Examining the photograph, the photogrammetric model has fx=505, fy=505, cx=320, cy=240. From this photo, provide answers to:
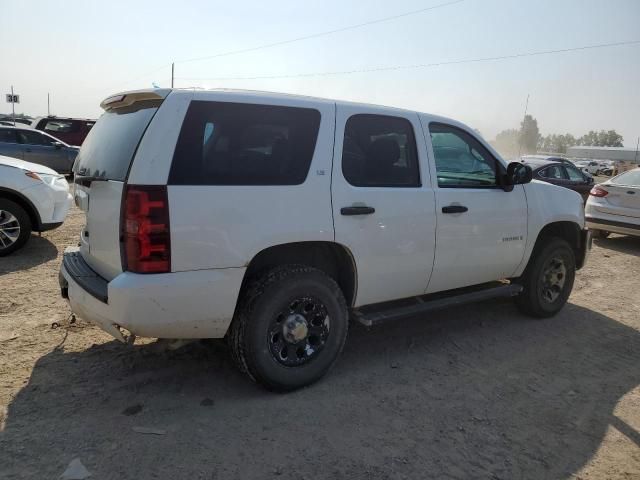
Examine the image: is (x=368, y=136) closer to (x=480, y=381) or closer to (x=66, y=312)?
(x=480, y=381)

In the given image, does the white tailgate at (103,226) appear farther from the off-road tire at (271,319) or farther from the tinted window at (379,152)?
the tinted window at (379,152)

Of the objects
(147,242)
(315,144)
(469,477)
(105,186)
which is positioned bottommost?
(469,477)

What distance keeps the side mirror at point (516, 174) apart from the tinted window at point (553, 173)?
9574 mm

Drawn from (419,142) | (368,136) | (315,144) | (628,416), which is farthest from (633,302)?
(315,144)

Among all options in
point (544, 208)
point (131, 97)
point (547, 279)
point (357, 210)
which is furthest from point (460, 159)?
point (131, 97)

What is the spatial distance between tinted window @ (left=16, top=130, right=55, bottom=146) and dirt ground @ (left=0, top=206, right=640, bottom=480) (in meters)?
10.8

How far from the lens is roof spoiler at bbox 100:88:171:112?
3.03m

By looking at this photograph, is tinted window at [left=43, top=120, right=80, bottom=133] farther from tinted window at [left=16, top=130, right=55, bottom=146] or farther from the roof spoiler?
the roof spoiler

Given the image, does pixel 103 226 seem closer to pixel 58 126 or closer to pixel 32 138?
pixel 32 138

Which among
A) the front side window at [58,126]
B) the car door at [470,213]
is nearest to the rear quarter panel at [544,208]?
the car door at [470,213]

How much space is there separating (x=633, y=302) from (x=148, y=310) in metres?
5.67

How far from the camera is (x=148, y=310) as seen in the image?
283cm

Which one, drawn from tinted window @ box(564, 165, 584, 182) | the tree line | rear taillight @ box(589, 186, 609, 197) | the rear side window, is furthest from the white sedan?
the tree line

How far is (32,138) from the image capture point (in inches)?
550
